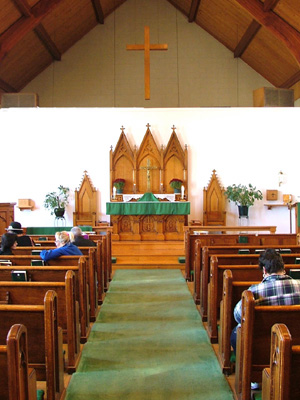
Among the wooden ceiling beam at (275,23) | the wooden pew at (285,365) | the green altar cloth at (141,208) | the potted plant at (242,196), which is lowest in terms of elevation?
the wooden pew at (285,365)

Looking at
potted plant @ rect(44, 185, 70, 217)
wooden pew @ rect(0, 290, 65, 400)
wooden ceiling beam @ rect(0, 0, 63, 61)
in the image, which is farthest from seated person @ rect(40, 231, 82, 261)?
wooden ceiling beam @ rect(0, 0, 63, 61)

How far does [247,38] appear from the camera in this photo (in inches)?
459

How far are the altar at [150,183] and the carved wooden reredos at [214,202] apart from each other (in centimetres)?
57

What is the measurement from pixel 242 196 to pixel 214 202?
785mm

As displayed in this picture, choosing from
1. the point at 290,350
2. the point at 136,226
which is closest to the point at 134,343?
the point at 290,350

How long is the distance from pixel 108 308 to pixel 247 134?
717cm

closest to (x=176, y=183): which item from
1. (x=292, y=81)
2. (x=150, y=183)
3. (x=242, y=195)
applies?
(x=150, y=183)

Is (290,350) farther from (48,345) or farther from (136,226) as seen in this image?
(136,226)

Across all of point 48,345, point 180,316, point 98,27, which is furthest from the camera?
point 98,27

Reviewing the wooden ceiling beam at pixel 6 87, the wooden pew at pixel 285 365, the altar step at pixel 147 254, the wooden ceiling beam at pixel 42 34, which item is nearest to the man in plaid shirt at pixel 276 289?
the wooden pew at pixel 285 365

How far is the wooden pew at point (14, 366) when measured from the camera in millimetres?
1525

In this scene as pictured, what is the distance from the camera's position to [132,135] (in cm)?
1024

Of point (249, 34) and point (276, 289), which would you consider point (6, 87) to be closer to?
point (249, 34)

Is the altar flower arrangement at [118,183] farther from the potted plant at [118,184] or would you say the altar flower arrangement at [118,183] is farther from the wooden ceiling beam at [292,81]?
the wooden ceiling beam at [292,81]
